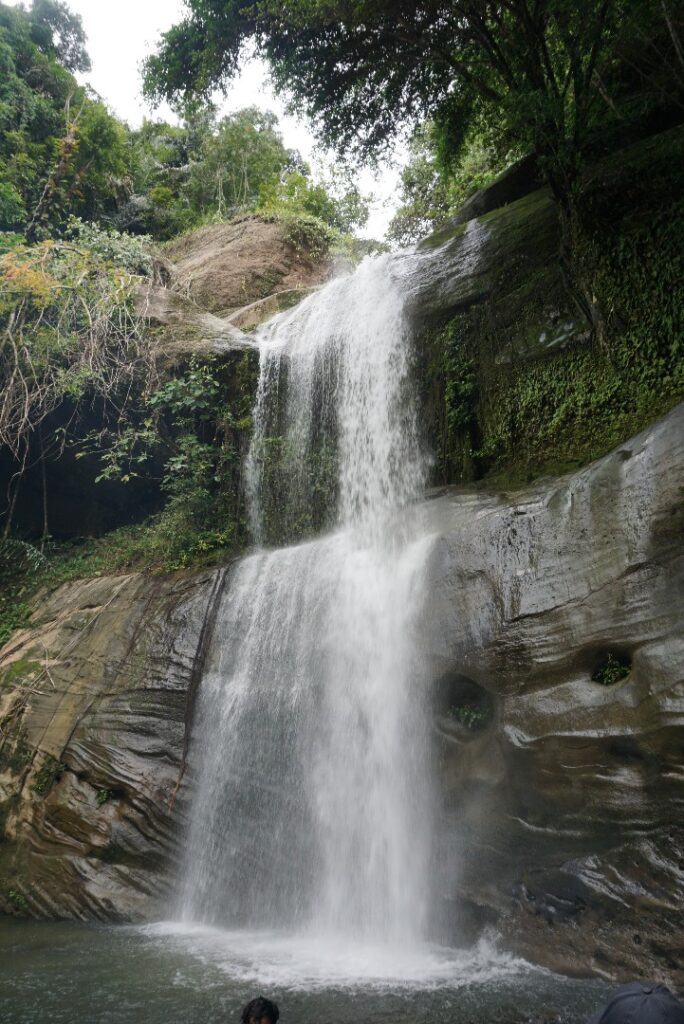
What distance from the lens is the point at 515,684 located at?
546cm

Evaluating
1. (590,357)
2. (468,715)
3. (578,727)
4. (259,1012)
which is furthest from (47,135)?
(259,1012)

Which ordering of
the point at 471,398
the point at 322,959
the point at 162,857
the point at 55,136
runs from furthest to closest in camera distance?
the point at 55,136 < the point at 471,398 < the point at 162,857 < the point at 322,959

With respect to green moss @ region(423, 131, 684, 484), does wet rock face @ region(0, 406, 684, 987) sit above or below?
below

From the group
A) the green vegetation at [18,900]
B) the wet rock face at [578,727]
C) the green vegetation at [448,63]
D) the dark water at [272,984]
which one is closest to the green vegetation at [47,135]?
the green vegetation at [448,63]

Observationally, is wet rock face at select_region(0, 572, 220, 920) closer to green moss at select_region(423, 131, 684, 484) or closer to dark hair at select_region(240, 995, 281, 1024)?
green moss at select_region(423, 131, 684, 484)

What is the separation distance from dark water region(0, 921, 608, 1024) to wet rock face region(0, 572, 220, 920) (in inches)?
42.2

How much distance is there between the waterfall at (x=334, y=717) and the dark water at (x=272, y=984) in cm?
51

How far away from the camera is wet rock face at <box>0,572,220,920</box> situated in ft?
23.6

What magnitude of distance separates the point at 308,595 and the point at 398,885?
10.1ft

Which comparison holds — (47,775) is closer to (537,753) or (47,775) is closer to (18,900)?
(18,900)

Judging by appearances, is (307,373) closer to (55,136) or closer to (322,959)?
(322,959)

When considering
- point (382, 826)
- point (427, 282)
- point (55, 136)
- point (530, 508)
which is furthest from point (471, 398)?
point (55, 136)

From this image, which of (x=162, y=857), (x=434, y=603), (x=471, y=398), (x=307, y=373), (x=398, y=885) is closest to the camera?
(x=398, y=885)

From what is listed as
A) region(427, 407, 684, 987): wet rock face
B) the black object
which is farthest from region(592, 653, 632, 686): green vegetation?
the black object
